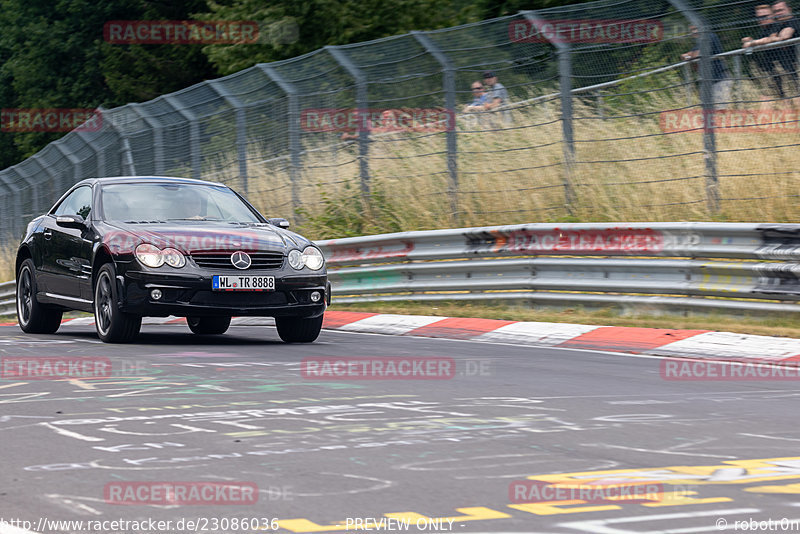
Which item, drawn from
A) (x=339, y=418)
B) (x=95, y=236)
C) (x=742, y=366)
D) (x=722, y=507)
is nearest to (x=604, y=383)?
(x=742, y=366)

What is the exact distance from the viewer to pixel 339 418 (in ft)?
21.4

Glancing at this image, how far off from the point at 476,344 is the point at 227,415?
4.63m

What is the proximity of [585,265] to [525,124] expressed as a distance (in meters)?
2.61

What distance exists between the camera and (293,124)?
1819cm

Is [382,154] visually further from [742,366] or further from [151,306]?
[742,366]

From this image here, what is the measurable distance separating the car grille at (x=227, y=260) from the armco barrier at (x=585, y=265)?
11.7ft

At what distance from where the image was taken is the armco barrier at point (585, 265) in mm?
11062

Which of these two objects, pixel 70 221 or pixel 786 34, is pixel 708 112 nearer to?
pixel 786 34

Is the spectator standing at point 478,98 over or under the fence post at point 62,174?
under

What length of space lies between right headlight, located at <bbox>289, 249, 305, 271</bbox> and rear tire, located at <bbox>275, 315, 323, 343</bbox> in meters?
0.63

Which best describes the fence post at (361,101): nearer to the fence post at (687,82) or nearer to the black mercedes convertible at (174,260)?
the black mercedes convertible at (174,260)

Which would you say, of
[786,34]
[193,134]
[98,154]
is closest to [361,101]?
[193,134]

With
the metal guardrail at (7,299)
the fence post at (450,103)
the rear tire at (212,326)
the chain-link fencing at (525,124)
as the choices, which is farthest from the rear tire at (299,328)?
the metal guardrail at (7,299)

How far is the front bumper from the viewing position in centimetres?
1036
